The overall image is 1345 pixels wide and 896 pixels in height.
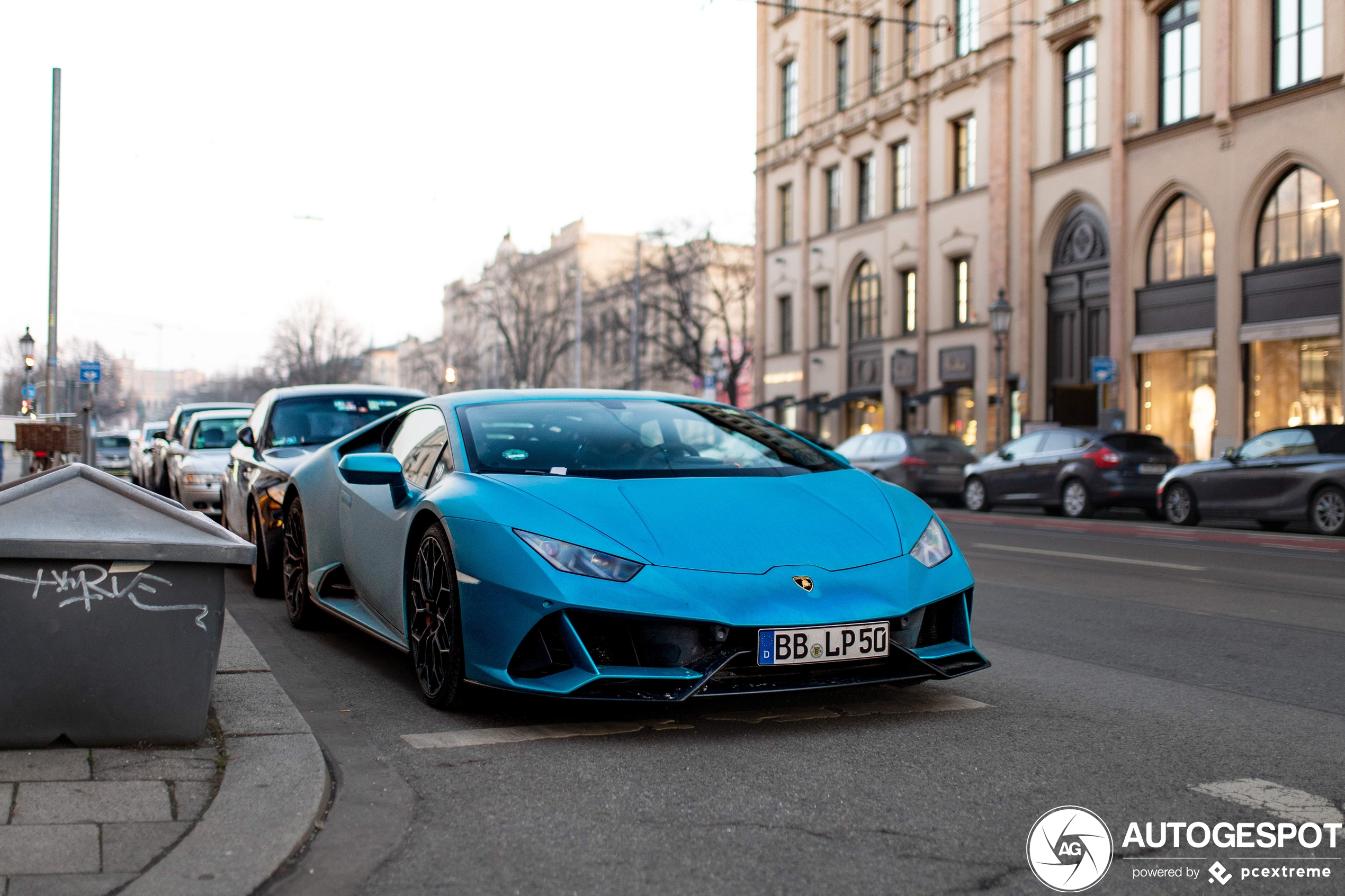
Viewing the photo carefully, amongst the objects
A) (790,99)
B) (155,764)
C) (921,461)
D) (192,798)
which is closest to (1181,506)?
(921,461)

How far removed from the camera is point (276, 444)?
9.89m

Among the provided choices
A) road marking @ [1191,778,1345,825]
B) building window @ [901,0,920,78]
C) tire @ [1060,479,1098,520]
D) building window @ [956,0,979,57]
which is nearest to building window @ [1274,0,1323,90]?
building window @ [956,0,979,57]

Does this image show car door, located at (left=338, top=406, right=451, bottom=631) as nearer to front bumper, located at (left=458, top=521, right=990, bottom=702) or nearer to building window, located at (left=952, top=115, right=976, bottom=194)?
front bumper, located at (left=458, top=521, right=990, bottom=702)

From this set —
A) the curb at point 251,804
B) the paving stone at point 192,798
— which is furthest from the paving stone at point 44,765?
the curb at point 251,804

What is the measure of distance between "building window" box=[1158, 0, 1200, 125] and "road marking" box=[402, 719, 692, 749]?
1026 inches

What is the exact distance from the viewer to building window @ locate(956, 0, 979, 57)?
3381 centimetres

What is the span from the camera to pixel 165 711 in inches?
155

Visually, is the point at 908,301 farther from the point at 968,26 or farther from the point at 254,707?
the point at 254,707

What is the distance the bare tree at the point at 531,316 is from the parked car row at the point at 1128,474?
141 ft

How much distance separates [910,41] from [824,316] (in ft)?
30.7

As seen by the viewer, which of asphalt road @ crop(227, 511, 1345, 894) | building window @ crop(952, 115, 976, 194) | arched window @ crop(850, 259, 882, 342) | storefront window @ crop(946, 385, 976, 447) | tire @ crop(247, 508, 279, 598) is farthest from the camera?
arched window @ crop(850, 259, 882, 342)

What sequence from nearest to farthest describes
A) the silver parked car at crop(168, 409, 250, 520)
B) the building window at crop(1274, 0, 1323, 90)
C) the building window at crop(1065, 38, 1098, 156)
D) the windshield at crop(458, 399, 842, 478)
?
the windshield at crop(458, 399, 842, 478) < the silver parked car at crop(168, 409, 250, 520) < the building window at crop(1274, 0, 1323, 90) < the building window at crop(1065, 38, 1098, 156)

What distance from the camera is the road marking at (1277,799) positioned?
3.46m

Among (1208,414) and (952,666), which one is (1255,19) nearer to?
(1208,414)
